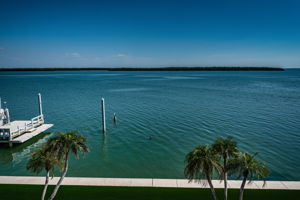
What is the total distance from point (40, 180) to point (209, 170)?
11725mm

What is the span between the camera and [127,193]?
13.8m

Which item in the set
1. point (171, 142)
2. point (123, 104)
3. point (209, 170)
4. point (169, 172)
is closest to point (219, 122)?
point (171, 142)

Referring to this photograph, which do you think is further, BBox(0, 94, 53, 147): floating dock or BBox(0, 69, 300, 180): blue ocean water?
BBox(0, 94, 53, 147): floating dock

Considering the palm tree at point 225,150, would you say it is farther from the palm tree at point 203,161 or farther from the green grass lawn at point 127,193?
the green grass lawn at point 127,193

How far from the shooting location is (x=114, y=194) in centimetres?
1365

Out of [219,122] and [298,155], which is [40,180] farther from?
[219,122]

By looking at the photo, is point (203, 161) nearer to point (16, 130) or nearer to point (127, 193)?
point (127, 193)

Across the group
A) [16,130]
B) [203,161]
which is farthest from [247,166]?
[16,130]

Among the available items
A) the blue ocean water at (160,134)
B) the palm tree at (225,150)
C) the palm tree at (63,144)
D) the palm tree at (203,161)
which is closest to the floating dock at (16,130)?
the blue ocean water at (160,134)

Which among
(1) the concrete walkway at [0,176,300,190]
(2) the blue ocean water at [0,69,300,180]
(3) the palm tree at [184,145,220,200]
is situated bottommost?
→ (2) the blue ocean water at [0,69,300,180]

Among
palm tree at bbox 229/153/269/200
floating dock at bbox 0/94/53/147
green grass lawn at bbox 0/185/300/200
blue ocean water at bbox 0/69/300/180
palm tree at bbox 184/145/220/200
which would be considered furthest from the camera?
floating dock at bbox 0/94/53/147

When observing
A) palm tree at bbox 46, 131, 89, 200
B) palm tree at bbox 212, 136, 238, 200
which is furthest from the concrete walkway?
palm tree at bbox 212, 136, 238, 200

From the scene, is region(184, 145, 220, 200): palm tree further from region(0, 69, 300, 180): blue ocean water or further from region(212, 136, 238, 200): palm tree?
region(0, 69, 300, 180): blue ocean water

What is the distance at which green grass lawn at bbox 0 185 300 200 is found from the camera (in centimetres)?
1334
